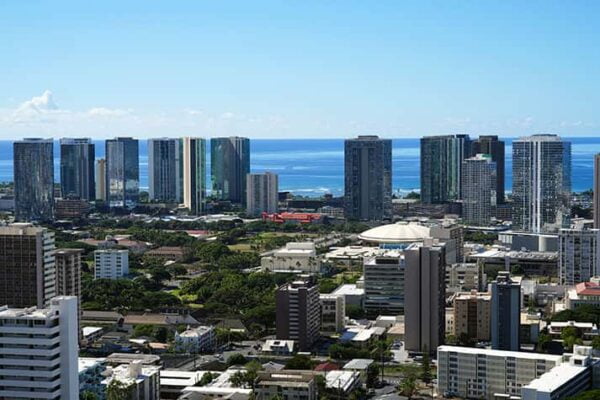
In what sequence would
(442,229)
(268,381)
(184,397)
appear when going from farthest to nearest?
(442,229) < (268,381) < (184,397)

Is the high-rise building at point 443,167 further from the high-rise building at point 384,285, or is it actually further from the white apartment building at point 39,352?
the white apartment building at point 39,352

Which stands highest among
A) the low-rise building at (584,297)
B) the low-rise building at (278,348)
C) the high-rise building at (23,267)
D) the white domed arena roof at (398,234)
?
the high-rise building at (23,267)

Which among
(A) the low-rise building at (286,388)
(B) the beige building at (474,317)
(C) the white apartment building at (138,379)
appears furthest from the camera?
(B) the beige building at (474,317)

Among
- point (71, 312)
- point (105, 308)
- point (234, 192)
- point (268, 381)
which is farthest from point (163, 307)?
point (234, 192)

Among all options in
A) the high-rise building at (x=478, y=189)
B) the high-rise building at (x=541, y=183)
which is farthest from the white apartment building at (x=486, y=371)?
the high-rise building at (x=478, y=189)

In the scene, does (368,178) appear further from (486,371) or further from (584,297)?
(486,371)

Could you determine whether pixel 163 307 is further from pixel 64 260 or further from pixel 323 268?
pixel 323 268

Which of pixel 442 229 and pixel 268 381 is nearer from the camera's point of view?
pixel 268 381
